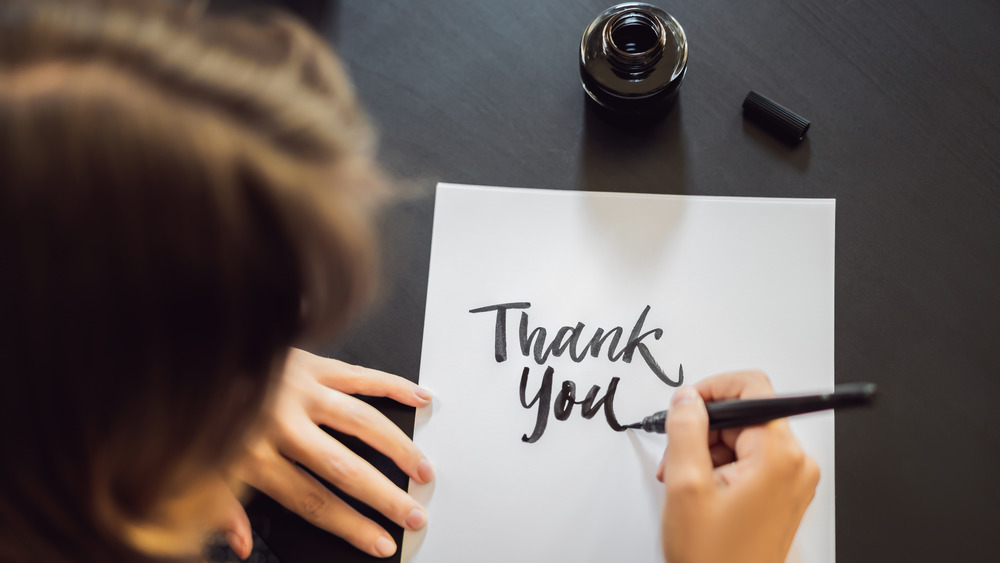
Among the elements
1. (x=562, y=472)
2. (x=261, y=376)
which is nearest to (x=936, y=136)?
(x=562, y=472)

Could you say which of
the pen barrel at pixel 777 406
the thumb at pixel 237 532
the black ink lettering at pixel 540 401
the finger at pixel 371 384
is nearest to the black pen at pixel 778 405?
the pen barrel at pixel 777 406

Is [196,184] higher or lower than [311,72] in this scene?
lower

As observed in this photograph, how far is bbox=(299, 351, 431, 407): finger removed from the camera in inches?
21.4

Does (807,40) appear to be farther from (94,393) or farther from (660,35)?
(94,393)

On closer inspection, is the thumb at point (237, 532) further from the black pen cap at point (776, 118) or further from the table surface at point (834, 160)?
the black pen cap at point (776, 118)

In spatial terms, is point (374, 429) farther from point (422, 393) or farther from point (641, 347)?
point (641, 347)

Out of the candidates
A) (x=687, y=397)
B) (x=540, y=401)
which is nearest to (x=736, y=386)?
(x=687, y=397)

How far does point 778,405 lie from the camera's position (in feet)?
1.35

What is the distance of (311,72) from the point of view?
1.18 ft

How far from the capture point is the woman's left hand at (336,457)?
529 mm

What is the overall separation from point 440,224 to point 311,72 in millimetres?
227

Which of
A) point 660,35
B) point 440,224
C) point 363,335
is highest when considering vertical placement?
point 660,35

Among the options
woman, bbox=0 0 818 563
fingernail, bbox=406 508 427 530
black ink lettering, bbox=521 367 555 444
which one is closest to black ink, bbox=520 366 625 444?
black ink lettering, bbox=521 367 555 444

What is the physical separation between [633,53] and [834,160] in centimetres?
21
